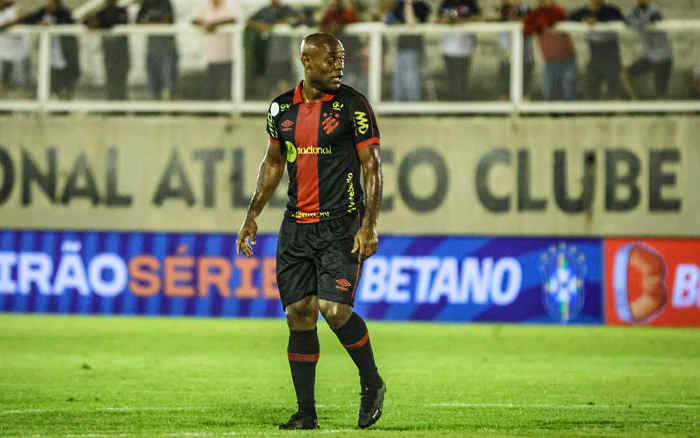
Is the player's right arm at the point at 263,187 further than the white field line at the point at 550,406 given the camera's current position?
No

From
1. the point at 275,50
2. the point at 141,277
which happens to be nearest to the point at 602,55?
the point at 275,50

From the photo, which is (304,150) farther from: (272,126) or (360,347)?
(360,347)

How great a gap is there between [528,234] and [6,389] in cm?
1003

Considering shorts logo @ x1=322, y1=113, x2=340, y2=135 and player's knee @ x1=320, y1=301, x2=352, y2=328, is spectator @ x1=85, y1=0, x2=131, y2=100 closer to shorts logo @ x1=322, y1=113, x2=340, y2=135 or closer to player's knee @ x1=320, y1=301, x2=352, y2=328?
shorts logo @ x1=322, y1=113, x2=340, y2=135

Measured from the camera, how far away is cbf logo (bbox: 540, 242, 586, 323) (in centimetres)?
1753

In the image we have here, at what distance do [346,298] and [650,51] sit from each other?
11.3 m

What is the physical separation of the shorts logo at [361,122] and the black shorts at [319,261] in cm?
52

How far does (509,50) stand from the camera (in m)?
18.0

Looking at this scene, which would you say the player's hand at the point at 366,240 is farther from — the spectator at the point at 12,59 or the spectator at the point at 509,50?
the spectator at the point at 12,59

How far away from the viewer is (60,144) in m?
19.3

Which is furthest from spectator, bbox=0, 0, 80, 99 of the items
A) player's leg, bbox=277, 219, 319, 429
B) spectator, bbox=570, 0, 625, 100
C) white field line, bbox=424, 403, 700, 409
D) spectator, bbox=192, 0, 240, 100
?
player's leg, bbox=277, 219, 319, 429

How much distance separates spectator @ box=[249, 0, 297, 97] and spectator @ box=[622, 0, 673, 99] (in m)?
4.70

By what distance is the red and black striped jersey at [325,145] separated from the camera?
7.60 meters

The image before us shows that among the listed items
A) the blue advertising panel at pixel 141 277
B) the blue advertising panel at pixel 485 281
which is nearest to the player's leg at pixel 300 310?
the blue advertising panel at pixel 485 281
